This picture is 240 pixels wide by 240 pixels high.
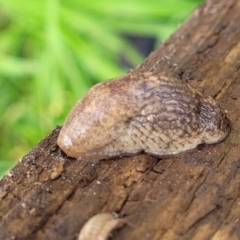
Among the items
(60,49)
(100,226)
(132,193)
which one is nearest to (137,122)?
(132,193)

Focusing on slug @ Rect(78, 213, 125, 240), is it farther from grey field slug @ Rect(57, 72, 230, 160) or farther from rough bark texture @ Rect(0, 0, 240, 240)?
grey field slug @ Rect(57, 72, 230, 160)

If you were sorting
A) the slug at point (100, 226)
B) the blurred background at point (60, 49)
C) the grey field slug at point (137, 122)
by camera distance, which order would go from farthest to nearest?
the blurred background at point (60, 49) → the grey field slug at point (137, 122) → the slug at point (100, 226)

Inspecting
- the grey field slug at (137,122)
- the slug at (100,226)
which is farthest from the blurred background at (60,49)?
the slug at (100,226)

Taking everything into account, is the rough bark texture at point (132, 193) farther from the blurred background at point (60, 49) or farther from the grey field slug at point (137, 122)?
the blurred background at point (60, 49)

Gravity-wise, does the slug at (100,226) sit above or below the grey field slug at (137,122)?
below

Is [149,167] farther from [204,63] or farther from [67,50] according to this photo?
[67,50]

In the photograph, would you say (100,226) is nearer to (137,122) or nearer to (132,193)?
(132,193)

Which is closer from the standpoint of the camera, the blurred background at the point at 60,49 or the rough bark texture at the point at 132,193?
the rough bark texture at the point at 132,193

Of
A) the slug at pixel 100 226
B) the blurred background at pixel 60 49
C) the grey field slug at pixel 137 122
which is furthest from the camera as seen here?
the blurred background at pixel 60 49
